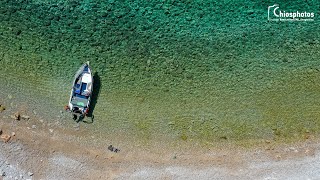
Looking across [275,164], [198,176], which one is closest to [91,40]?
[198,176]

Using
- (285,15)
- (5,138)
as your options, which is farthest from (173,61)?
(5,138)

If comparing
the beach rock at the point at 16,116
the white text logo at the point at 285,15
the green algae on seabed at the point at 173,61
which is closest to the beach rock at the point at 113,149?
the green algae on seabed at the point at 173,61

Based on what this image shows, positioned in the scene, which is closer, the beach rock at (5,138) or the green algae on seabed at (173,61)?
the beach rock at (5,138)

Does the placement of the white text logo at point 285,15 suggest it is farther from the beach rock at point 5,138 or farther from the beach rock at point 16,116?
the beach rock at point 5,138

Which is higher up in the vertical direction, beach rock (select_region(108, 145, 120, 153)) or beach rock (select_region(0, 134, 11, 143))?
beach rock (select_region(0, 134, 11, 143))

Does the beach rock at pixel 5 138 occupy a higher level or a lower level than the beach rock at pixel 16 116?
lower

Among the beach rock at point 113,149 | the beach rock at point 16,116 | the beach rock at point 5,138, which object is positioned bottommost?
the beach rock at point 113,149

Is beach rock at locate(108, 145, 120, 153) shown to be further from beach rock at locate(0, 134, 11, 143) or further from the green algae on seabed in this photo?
beach rock at locate(0, 134, 11, 143)

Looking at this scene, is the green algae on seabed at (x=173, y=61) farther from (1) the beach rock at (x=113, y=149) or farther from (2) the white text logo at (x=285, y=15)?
(1) the beach rock at (x=113, y=149)

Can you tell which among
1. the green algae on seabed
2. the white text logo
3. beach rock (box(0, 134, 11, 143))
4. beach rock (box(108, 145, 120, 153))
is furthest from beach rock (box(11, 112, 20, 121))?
the white text logo
